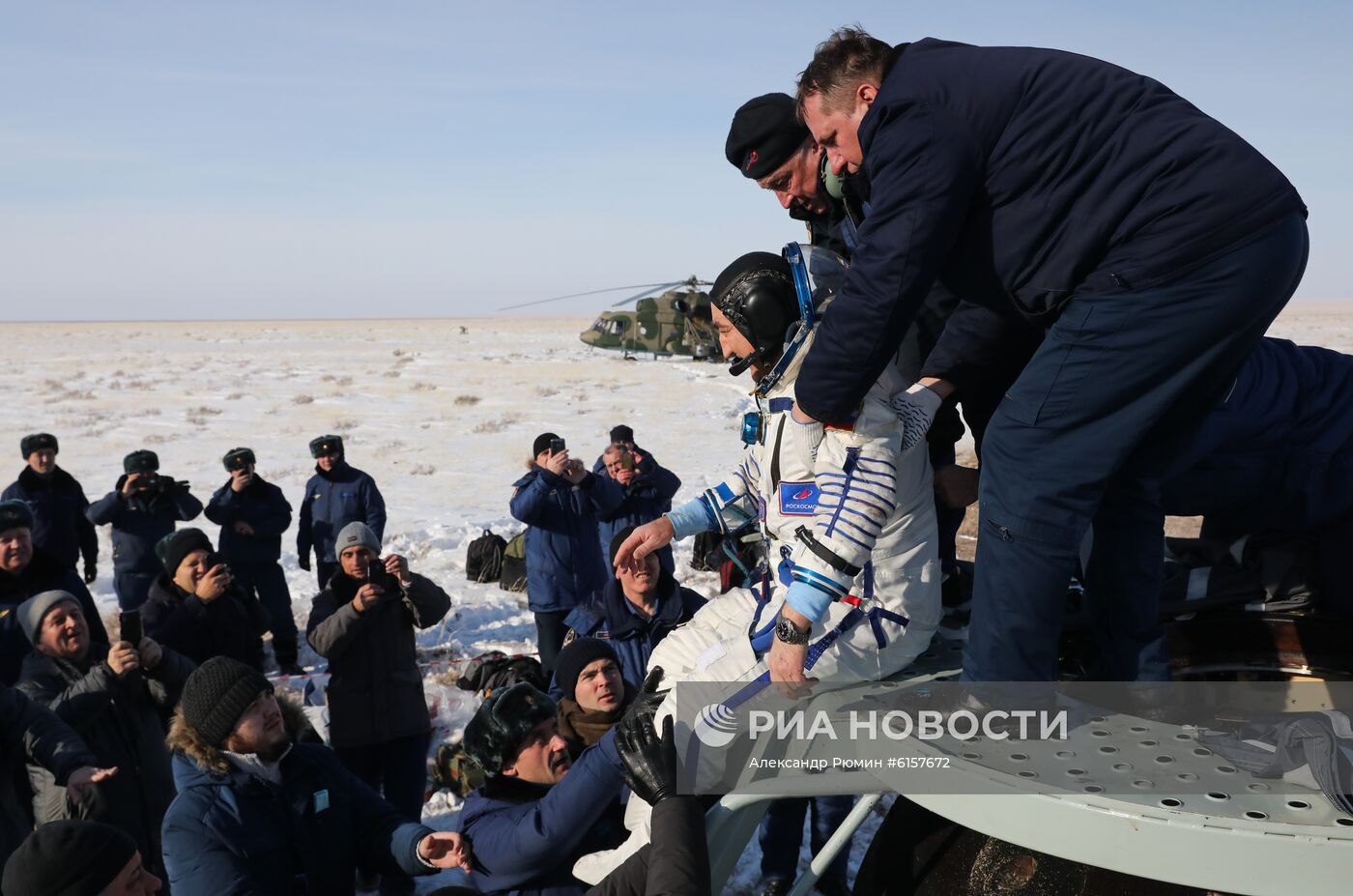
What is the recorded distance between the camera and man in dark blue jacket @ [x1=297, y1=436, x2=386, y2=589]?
9352 mm

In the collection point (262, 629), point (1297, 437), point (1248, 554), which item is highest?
point (1297, 437)

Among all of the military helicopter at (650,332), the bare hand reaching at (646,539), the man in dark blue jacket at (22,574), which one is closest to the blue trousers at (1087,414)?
the bare hand reaching at (646,539)

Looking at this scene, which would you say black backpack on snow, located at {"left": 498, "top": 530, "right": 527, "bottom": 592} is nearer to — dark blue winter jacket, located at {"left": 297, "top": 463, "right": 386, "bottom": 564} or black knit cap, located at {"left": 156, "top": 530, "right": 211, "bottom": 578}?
dark blue winter jacket, located at {"left": 297, "top": 463, "right": 386, "bottom": 564}

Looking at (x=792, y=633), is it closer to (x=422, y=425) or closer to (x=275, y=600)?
(x=275, y=600)

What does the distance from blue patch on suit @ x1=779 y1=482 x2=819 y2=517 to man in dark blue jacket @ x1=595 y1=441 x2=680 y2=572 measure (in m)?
5.09

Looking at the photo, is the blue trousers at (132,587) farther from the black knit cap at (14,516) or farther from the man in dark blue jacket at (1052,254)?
the man in dark blue jacket at (1052,254)

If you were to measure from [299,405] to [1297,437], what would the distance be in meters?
26.6

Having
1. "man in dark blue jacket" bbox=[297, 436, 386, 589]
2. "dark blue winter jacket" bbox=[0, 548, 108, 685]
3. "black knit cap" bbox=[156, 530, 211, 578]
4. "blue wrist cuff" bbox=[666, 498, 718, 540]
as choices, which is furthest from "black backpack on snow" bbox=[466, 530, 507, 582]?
"blue wrist cuff" bbox=[666, 498, 718, 540]

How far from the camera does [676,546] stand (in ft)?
39.1

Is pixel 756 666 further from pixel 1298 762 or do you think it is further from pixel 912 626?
pixel 1298 762

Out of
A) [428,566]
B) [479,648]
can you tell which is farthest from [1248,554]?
[428,566]

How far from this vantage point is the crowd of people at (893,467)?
2.55m

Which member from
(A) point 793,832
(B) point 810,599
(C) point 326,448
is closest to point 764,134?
(B) point 810,599

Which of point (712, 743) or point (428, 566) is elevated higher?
point (712, 743)
